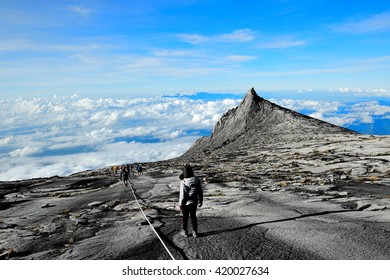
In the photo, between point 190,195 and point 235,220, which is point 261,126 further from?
point 190,195

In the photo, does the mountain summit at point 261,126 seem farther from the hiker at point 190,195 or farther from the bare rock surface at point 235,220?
the hiker at point 190,195

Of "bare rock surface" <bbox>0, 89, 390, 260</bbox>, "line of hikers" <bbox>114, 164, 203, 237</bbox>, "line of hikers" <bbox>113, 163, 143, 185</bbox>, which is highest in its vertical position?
"line of hikers" <bbox>114, 164, 203, 237</bbox>

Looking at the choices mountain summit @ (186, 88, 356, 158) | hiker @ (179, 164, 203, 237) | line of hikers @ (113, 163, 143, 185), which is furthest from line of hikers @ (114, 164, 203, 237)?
mountain summit @ (186, 88, 356, 158)

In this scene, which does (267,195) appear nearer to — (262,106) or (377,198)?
(377,198)

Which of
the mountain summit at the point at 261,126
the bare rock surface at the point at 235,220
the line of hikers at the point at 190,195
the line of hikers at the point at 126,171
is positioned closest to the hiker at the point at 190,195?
the line of hikers at the point at 190,195

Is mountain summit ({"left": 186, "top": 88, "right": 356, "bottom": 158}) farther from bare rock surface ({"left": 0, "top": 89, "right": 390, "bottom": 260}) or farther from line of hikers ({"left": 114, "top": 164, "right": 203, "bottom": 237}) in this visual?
line of hikers ({"left": 114, "top": 164, "right": 203, "bottom": 237})

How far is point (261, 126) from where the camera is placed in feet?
284

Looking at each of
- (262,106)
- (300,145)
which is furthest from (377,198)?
(262,106)

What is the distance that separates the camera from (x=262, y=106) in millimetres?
97938

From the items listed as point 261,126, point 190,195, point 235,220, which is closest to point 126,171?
point 235,220

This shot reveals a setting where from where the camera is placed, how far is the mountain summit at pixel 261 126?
6891cm

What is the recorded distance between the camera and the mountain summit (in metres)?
68.9

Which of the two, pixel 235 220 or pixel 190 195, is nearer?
pixel 190 195

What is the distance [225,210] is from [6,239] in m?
10.4
